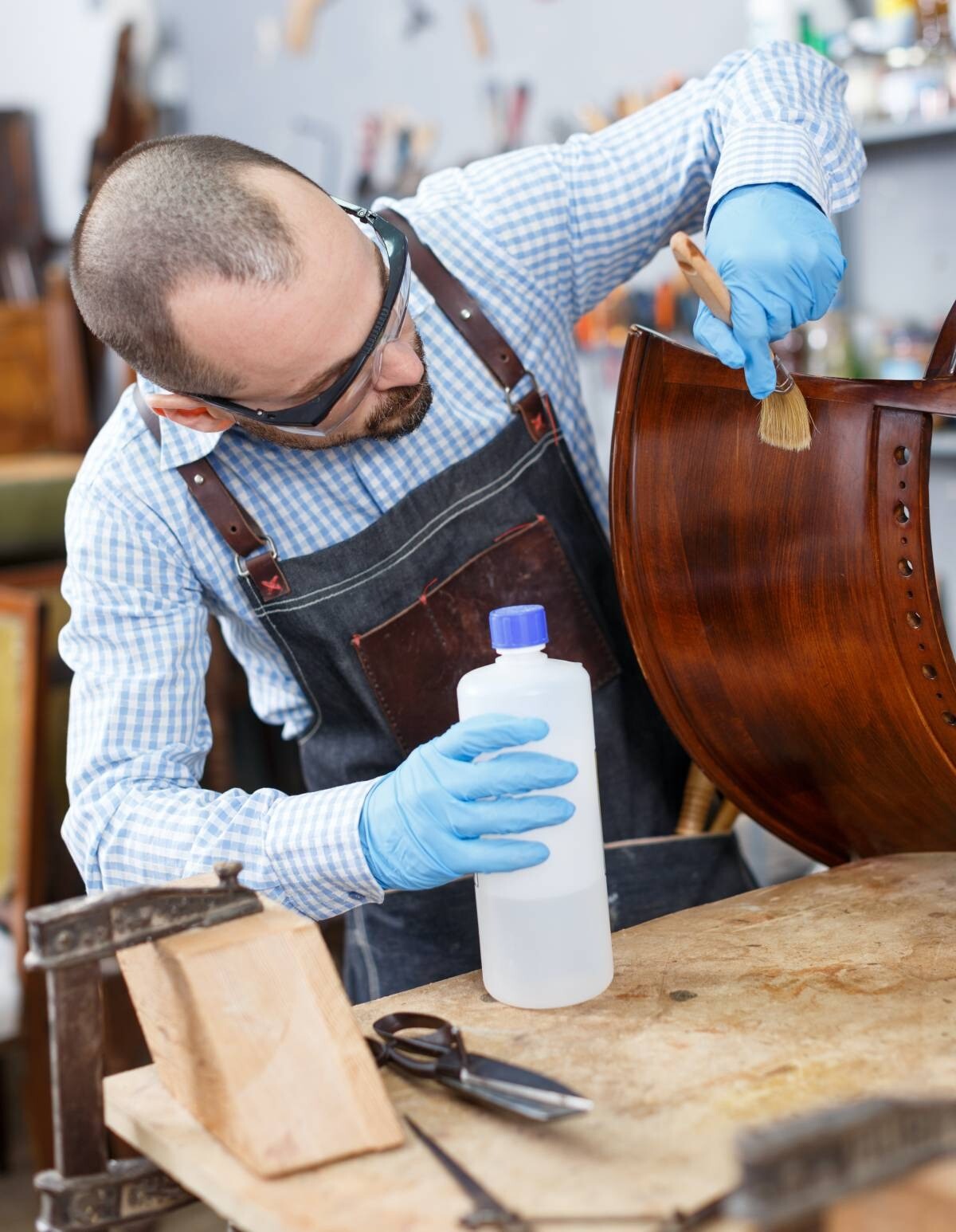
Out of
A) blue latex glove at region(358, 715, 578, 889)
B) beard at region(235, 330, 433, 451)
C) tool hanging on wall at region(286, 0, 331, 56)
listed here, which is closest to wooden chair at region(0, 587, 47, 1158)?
beard at region(235, 330, 433, 451)

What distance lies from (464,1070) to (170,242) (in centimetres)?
75

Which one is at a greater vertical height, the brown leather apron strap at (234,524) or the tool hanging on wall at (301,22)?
the tool hanging on wall at (301,22)

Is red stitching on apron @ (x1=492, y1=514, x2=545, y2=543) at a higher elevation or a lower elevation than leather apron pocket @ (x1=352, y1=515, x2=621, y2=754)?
higher

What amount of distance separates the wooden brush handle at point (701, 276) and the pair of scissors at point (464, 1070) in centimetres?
60

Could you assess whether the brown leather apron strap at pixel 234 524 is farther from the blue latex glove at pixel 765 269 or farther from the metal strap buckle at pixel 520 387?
the blue latex glove at pixel 765 269

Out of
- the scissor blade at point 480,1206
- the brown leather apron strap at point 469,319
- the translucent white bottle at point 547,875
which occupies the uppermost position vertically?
the brown leather apron strap at point 469,319

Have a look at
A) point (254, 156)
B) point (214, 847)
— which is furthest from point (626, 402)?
point (214, 847)

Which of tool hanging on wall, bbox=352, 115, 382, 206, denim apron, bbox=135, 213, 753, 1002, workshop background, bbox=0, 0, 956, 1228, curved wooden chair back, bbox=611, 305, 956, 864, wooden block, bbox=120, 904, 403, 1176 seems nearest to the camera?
wooden block, bbox=120, 904, 403, 1176

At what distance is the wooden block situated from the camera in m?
0.86

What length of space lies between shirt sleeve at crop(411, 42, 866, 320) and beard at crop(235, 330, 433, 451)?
24 centimetres

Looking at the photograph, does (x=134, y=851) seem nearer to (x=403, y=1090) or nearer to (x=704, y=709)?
(x=403, y=1090)

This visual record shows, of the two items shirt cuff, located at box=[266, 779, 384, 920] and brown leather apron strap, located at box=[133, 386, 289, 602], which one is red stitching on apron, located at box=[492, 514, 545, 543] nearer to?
brown leather apron strap, located at box=[133, 386, 289, 602]

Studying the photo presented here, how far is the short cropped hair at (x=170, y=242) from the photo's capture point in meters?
1.20

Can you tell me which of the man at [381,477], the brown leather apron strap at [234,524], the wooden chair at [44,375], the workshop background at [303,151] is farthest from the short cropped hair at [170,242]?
the wooden chair at [44,375]
